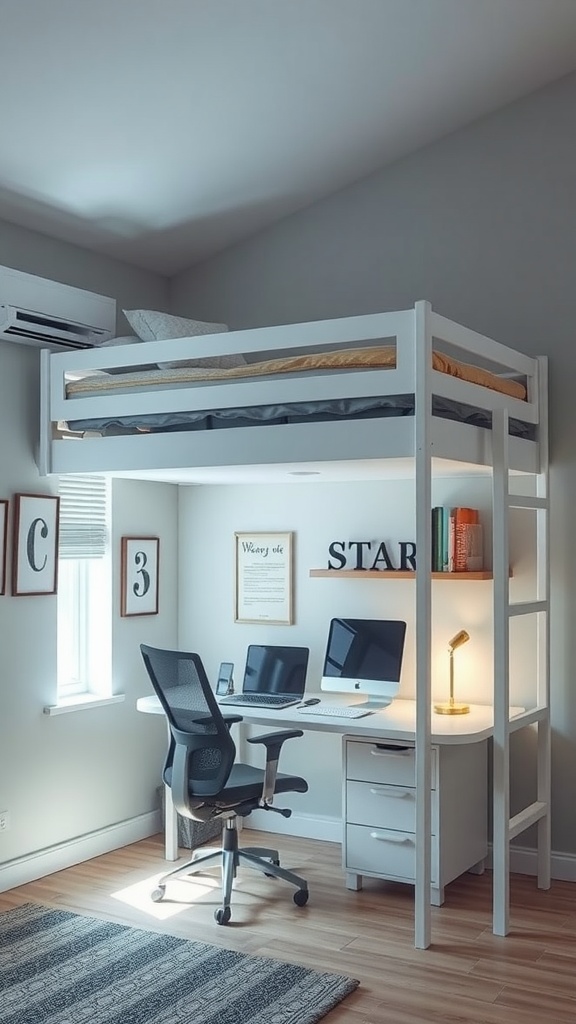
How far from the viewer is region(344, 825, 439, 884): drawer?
3.83 m

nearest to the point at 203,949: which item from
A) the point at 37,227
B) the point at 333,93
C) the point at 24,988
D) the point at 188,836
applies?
A: the point at 24,988

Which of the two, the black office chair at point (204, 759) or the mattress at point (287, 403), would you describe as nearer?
the mattress at point (287, 403)

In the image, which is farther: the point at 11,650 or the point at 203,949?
the point at 11,650

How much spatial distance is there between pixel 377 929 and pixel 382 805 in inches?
18.6

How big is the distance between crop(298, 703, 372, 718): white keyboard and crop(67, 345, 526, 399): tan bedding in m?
1.34

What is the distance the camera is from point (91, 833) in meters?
4.48

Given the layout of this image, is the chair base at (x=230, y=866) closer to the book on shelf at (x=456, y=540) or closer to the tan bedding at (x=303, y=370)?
the book on shelf at (x=456, y=540)

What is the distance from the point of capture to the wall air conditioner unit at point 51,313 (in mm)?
4008

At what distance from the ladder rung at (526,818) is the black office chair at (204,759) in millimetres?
793

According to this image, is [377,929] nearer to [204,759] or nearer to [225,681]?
[204,759]

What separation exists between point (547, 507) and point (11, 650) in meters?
2.21

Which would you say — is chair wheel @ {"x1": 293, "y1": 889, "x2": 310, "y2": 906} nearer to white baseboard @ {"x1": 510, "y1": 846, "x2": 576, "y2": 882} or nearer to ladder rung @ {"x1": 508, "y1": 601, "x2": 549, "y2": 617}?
white baseboard @ {"x1": 510, "y1": 846, "x2": 576, "y2": 882}

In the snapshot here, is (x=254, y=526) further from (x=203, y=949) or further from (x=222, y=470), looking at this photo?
(x=203, y=949)

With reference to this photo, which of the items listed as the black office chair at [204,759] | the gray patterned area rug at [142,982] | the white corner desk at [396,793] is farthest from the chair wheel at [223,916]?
the white corner desk at [396,793]
